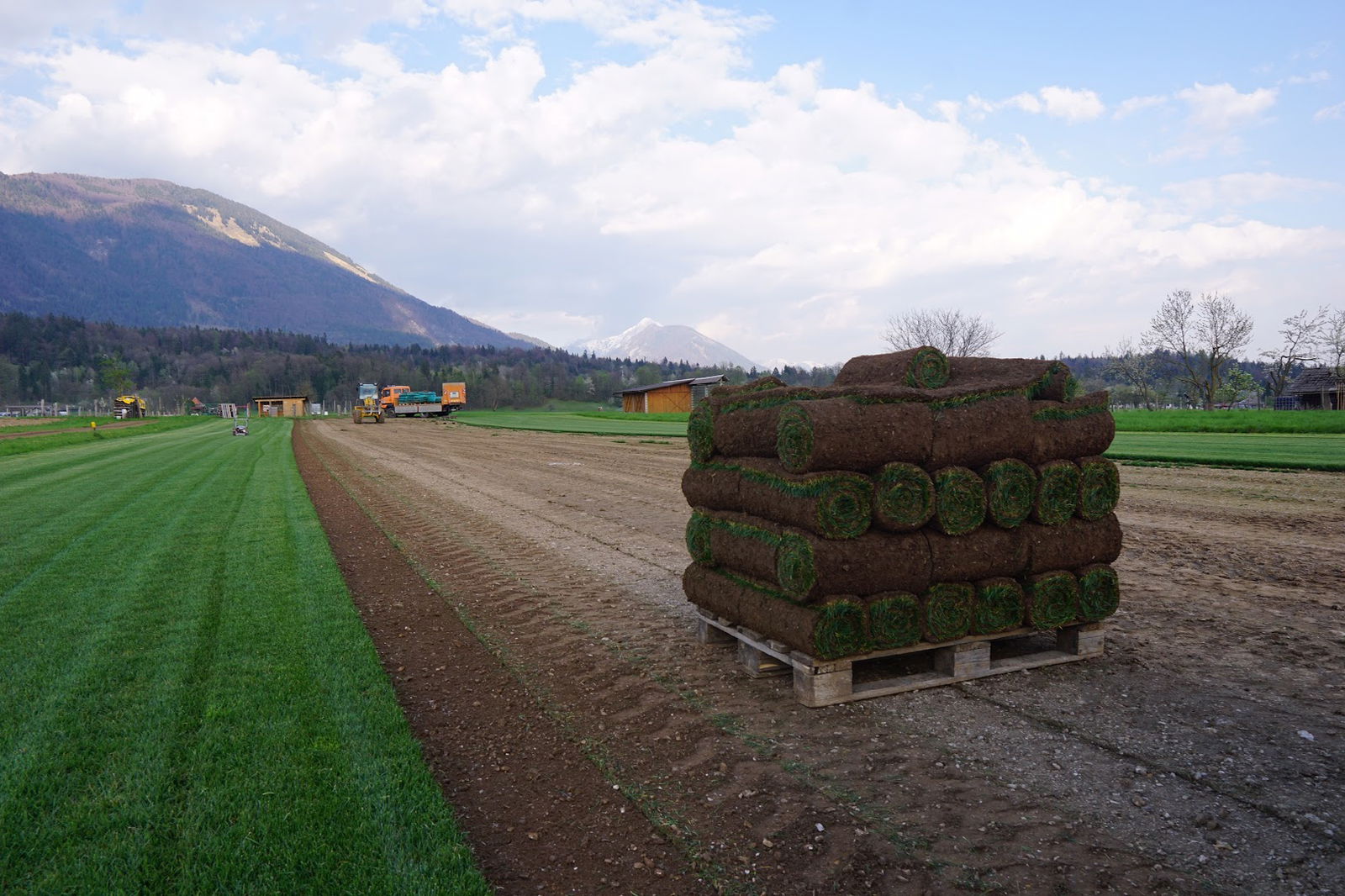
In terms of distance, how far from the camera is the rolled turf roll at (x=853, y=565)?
5430 mm

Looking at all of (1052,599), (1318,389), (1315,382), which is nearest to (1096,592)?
(1052,599)

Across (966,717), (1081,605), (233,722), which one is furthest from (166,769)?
(1081,605)

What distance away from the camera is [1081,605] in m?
6.17

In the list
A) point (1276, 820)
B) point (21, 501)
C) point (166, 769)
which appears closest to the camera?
point (1276, 820)

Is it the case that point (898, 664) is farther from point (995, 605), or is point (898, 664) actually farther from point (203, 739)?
point (203, 739)

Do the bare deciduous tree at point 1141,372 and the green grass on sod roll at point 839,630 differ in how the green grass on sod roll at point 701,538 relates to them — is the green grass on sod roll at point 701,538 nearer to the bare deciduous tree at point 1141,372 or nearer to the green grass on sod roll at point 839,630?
the green grass on sod roll at point 839,630

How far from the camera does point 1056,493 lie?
602cm

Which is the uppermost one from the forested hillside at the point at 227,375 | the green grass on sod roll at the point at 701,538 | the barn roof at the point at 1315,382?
the forested hillside at the point at 227,375

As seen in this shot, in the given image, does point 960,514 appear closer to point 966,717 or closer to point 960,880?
point 966,717

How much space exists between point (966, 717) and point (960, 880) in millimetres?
1912

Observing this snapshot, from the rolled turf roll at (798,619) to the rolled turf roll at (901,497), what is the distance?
656mm

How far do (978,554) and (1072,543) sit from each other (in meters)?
0.95

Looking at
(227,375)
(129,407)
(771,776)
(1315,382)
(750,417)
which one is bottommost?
(771,776)

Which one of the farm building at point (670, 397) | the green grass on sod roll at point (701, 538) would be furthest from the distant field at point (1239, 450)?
the farm building at point (670, 397)
